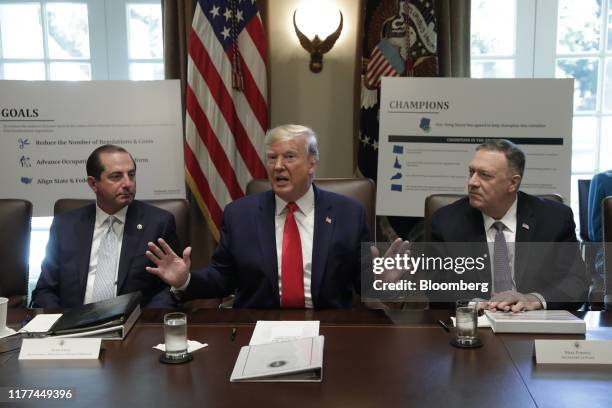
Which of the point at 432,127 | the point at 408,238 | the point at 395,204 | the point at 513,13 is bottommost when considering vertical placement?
the point at 408,238

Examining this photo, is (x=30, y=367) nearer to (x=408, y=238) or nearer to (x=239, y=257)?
(x=239, y=257)

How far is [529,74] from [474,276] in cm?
278

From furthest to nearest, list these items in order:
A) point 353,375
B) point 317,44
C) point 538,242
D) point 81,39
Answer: point 81,39 < point 317,44 < point 538,242 < point 353,375

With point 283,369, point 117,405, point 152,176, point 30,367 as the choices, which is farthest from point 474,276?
point 152,176

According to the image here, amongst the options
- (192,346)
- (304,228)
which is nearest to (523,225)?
(304,228)

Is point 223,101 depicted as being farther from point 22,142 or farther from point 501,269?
point 501,269

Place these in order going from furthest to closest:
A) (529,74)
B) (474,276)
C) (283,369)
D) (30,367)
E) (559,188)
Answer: (529,74)
(559,188)
(474,276)
(30,367)
(283,369)

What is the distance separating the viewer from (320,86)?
4121mm

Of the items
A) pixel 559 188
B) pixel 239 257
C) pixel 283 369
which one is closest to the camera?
pixel 283 369

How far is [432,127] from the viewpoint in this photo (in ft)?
11.9

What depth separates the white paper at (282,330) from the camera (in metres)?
1.69

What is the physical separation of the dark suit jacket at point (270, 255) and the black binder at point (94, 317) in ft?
1.46

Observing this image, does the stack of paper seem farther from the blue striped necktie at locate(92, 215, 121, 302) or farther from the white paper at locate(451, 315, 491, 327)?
the blue striped necktie at locate(92, 215, 121, 302)

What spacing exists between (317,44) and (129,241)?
2.04m
